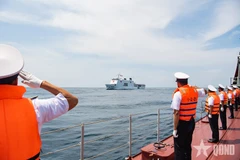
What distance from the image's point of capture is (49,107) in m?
1.32

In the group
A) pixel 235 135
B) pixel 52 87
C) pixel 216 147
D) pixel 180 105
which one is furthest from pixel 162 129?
pixel 52 87

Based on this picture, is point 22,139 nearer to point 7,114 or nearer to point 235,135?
point 7,114

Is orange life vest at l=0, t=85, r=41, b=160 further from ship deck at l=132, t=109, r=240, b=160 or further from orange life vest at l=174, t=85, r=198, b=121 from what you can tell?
ship deck at l=132, t=109, r=240, b=160

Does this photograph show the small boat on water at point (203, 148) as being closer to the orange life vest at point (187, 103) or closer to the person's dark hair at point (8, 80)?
the orange life vest at point (187, 103)

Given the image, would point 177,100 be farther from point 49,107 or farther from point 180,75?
point 49,107

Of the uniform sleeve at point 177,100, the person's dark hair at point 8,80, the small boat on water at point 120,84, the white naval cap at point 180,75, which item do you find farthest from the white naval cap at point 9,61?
the small boat on water at point 120,84

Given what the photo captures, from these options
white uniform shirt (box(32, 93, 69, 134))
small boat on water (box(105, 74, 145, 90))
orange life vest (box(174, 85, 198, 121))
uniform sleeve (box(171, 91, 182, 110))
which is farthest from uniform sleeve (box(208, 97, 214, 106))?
small boat on water (box(105, 74, 145, 90))

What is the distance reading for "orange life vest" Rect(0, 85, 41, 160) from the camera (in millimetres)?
1121

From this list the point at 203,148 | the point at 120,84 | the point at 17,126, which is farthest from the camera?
the point at 120,84

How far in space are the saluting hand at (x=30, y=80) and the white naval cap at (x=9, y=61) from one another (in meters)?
0.20

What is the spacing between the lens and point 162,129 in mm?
12469

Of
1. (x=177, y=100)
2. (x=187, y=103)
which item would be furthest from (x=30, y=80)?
(x=187, y=103)

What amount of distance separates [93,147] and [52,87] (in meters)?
7.91

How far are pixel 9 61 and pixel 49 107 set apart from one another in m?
0.36
